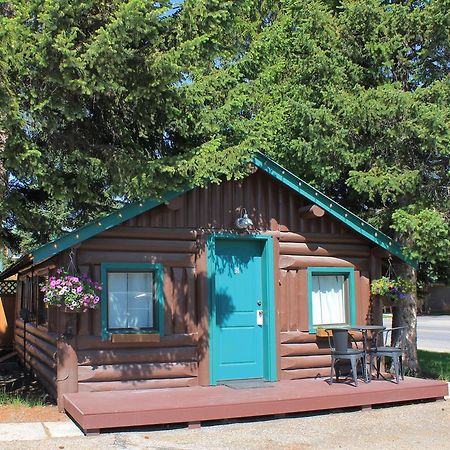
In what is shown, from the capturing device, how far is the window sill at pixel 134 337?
867 cm

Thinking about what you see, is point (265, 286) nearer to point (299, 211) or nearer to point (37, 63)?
point (299, 211)

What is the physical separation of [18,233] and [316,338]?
6.66 meters

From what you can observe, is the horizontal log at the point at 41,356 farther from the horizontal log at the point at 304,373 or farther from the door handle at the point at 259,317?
the horizontal log at the point at 304,373

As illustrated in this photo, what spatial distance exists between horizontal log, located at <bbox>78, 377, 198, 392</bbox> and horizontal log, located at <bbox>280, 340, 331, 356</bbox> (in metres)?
1.57

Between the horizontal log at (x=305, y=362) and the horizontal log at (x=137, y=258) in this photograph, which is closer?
the horizontal log at (x=137, y=258)

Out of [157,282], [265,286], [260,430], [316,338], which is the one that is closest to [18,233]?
[157,282]

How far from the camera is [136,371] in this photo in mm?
8859

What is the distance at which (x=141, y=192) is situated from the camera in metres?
8.14

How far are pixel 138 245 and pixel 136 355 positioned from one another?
1.60m

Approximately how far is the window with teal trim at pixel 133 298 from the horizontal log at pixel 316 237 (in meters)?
2.08

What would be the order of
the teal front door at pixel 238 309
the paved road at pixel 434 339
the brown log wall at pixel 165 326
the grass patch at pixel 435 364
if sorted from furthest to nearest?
1. the paved road at pixel 434 339
2. the grass patch at pixel 435 364
3. the teal front door at pixel 238 309
4. the brown log wall at pixel 165 326

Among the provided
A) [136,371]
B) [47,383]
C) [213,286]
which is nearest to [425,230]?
[213,286]

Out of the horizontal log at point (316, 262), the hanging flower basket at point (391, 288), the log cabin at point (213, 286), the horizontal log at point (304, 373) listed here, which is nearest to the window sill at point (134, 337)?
the log cabin at point (213, 286)

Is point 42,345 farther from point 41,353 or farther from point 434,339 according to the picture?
point 434,339
